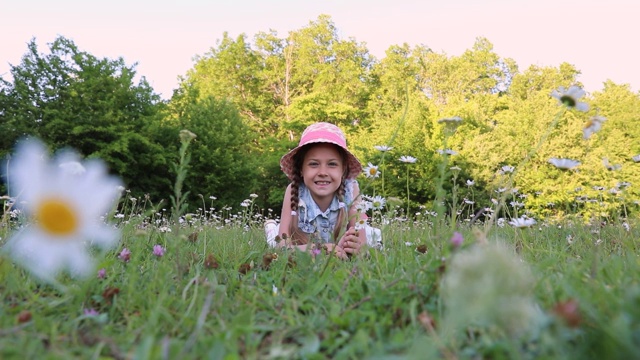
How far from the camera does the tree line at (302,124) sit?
15.6 metres

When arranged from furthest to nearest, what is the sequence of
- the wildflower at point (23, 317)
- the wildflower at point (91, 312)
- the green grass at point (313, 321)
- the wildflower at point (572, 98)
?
the wildflower at point (572, 98) < the wildflower at point (91, 312) < the wildflower at point (23, 317) < the green grass at point (313, 321)

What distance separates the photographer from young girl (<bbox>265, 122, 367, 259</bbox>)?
13.1 feet

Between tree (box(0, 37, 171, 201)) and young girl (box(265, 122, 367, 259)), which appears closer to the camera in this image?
young girl (box(265, 122, 367, 259))

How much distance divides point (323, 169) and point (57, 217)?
120 inches

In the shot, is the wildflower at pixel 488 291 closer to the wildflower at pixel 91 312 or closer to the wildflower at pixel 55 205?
the wildflower at pixel 55 205

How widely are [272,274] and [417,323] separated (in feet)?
3.12

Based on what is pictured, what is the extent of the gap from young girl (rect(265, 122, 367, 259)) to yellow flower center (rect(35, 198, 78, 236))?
2.79m

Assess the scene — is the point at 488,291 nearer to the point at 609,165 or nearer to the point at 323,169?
the point at 609,165

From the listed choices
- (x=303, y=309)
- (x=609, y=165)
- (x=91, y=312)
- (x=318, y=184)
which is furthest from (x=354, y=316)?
(x=318, y=184)

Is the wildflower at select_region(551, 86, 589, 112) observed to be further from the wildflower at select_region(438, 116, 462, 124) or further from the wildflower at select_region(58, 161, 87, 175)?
the wildflower at select_region(58, 161, 87, 175)

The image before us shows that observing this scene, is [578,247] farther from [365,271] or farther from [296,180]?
[296,180]

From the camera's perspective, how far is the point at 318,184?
4.05 meters

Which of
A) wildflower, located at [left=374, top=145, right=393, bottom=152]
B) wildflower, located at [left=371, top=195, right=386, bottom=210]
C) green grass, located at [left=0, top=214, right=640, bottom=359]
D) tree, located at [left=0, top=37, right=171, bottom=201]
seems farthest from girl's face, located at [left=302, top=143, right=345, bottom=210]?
tree, located at [left=0, top=37, right=171, bottom=201]

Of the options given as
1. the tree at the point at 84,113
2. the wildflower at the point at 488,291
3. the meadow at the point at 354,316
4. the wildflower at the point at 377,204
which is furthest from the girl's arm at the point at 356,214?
the tree at the point at 84,113
